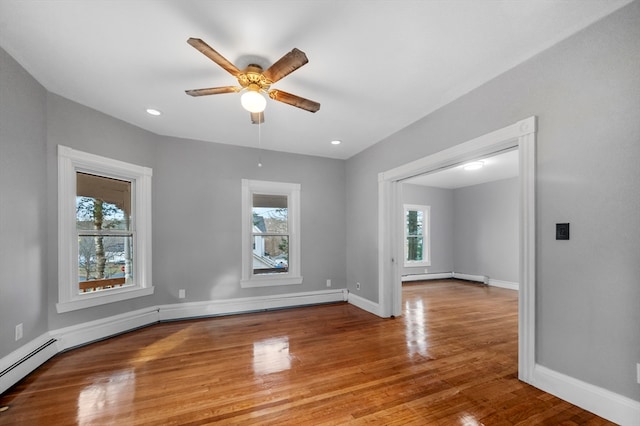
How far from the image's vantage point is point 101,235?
335cm

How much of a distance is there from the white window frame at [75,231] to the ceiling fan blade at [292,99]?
2.44m

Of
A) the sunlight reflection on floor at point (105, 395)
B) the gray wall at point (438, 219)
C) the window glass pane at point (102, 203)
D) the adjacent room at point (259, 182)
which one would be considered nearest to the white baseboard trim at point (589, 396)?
the adjacent room at point (259, 182)

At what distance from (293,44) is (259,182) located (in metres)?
2.77

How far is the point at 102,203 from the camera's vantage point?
341 centimetres

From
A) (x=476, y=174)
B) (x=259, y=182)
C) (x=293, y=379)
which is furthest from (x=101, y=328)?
(x=476, y=174)

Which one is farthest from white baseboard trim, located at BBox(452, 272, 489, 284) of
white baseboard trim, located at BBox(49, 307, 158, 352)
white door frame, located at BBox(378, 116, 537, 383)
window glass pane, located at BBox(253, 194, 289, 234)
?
white baseboard trim, located at BBox(49, 307, 158, 352)

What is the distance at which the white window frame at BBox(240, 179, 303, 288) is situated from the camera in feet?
14.5

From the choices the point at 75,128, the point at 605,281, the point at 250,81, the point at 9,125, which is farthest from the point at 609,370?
the point at 75,128

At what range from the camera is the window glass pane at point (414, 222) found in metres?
7.70

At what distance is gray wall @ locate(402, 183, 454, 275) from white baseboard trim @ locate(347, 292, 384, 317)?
3.28 m

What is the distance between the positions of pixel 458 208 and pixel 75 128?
28.1ft

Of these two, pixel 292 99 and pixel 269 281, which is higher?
pixel 292 99

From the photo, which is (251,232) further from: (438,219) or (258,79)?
(438,219)

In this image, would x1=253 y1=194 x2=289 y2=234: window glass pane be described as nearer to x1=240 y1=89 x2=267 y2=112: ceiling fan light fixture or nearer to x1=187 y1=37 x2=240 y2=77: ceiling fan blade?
x1=240 y1=89 x2=267 y2=112: ceiling fan light fixture
